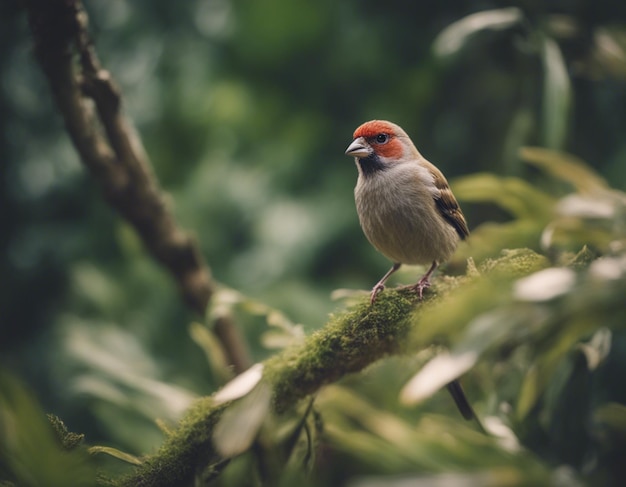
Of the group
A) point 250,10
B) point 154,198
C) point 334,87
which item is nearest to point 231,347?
point 154,198

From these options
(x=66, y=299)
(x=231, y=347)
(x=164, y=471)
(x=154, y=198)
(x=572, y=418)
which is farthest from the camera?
(x=66, y=299)

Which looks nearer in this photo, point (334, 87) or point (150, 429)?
point (150, 429)

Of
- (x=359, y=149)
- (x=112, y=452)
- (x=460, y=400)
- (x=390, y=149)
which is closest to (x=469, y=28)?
(x=390, y=149)

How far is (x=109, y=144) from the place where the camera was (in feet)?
8.52

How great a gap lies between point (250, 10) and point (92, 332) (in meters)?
2.57

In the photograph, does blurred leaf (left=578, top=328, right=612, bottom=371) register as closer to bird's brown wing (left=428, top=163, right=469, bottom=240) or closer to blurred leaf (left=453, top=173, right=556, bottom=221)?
blurred leaf (left=453, top=173, right=556, bottom=221)

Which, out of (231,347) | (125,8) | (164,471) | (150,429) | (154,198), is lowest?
(150,429)

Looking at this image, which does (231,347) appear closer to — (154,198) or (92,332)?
(154,198)

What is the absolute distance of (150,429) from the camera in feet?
10.2

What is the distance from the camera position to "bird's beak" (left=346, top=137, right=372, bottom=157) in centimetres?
268

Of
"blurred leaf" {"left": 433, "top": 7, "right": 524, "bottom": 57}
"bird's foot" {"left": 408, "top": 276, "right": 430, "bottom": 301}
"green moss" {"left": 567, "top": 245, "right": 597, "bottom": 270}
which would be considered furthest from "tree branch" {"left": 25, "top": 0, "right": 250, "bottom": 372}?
"green moss" {"left": 567, "top": 245, "right": 597, "bottom": 270}

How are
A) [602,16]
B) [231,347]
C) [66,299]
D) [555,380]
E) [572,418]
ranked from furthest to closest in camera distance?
[66,299]
[602,16]
[231,347]
[555,380]
[572,418]

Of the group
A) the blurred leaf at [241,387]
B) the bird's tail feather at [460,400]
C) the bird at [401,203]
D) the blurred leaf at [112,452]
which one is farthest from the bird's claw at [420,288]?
the blurred leaf at [112,452]

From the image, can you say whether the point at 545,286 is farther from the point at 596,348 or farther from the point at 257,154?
the point at 257,154
